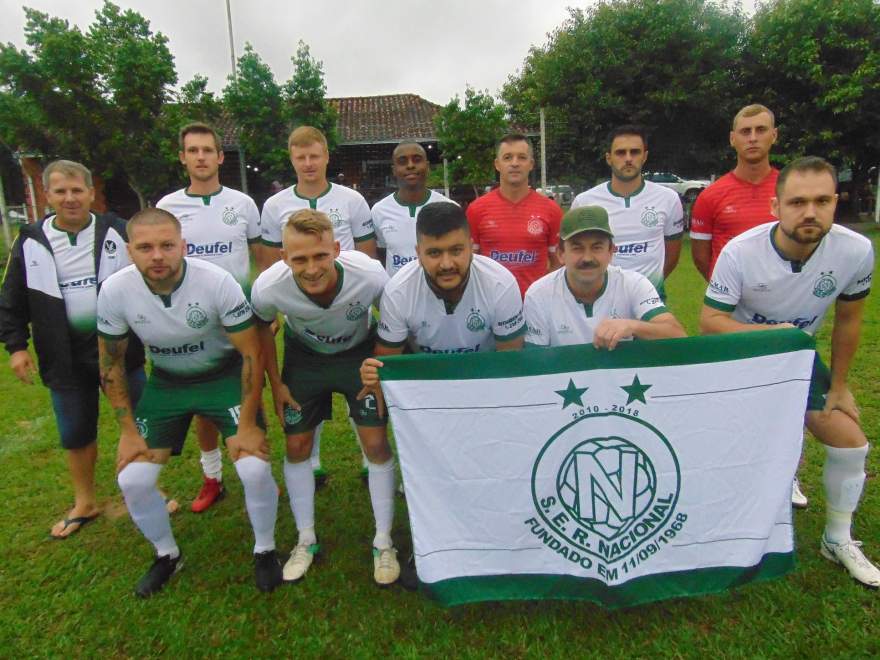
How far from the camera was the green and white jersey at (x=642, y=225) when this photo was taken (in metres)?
4.59

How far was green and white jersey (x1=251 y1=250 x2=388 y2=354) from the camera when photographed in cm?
334

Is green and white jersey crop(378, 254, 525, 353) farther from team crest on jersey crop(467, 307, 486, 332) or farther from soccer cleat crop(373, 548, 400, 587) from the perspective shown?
soccer cleat crop(373, 548, 400, 587)

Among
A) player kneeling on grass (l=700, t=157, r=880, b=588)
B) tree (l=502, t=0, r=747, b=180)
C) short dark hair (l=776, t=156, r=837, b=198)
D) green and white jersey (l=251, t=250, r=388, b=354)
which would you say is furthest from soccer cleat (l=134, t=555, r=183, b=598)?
tree (l=502, t=0, r=747, b=180)

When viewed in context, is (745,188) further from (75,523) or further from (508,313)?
(75,523)

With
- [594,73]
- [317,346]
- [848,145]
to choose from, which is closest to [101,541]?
Answer: [317,346]

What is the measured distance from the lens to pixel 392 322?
3.28 meters

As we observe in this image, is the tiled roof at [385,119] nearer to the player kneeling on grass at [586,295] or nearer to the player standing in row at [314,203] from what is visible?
the player standing in row at [314,203]

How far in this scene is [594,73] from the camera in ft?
63.0

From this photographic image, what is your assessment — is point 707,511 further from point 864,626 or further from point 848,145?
point 848,145

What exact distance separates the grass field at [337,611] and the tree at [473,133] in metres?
22.6

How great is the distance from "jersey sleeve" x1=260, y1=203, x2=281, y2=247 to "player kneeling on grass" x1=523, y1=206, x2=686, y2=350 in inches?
94.7

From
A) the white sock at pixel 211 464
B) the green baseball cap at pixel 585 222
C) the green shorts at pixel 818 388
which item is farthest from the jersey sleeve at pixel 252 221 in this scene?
the green shorts at pixel 818 388

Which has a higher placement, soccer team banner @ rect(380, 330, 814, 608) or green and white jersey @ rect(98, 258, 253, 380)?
A: green and white jersey @ rect(98, 258, 253, 380)

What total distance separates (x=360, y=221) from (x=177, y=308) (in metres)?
1.91
